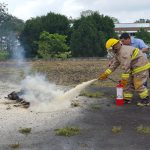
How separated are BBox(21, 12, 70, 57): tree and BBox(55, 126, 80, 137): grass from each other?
49.8 m

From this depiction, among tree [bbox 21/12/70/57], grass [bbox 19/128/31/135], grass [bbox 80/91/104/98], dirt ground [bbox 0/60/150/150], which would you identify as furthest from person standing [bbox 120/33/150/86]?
tree [bbox 21/12/70/57]

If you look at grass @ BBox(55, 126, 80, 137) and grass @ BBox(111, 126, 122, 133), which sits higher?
grass @ BBox(55, 126, 80, 137)

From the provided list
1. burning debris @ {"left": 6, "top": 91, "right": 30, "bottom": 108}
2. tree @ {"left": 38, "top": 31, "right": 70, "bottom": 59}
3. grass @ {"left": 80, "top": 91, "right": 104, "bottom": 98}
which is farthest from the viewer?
tree @ {"left": 38, "top": 31, "right": 70, "bottom": 59}

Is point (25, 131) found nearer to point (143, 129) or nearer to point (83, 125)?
point (83, 125)

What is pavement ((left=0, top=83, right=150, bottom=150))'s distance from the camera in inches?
281

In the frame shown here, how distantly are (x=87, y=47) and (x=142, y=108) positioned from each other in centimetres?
4727

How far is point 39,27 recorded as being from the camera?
61938 mm

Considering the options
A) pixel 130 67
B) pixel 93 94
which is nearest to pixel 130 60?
pixel 130 67

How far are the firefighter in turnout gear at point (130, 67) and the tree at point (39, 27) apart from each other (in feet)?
155

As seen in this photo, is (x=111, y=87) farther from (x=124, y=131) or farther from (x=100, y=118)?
(x=124, y=131)

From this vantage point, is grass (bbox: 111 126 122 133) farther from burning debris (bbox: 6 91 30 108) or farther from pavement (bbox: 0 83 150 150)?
burning debris (bbox: 6 91 30 108)

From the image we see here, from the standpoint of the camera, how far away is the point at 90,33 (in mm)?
58406

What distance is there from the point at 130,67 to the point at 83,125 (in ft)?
8.40

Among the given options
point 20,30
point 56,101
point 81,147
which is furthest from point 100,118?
point 20,30
